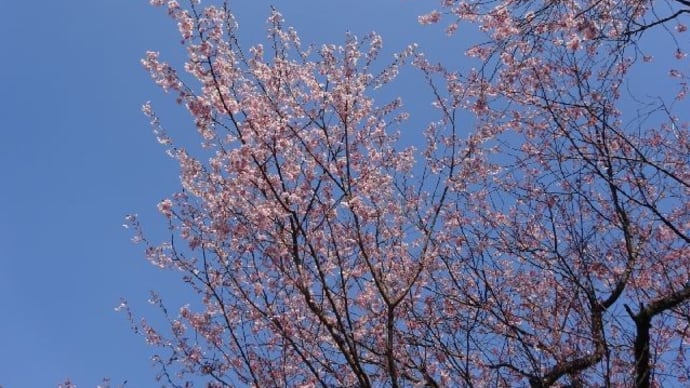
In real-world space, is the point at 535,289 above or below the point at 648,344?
above

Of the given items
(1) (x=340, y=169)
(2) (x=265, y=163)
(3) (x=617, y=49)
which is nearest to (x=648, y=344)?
(3) (x=617, y=49)

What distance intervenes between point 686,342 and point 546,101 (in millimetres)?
2857

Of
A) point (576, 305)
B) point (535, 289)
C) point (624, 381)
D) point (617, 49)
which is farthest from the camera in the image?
point (535, 289)

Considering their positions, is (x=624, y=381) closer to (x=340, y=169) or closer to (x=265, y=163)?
(x=340, y=169)

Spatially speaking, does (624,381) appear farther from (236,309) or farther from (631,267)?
(236,309)

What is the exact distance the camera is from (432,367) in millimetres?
6805

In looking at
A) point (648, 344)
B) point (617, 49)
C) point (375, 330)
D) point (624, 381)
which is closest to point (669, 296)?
point (648, 344)

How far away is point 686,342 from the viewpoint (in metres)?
6.87

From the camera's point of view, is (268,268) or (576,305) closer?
(576,305)

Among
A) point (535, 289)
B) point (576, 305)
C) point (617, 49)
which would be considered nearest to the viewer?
point (617, 49)

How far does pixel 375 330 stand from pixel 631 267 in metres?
2.58

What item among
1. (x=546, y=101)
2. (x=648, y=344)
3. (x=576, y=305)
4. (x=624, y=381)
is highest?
(x=546, y=101)

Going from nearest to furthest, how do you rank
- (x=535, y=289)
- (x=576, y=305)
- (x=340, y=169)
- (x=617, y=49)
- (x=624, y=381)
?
1. (x=617, y=49)
2. (x=624, y=381)
3. (x=576, y=305)
4. (x=340, y=169)
5. (x=535, y=289)

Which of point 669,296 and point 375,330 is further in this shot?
point 375,330
